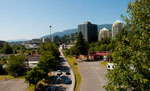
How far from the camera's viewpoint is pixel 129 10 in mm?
6008

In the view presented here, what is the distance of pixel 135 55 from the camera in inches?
214

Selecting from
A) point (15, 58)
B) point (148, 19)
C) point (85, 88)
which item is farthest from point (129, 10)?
point (15, 58)

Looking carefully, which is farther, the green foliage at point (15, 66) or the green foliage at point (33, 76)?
the green foliage at point (15, 66)

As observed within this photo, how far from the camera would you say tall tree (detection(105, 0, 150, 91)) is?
516cm

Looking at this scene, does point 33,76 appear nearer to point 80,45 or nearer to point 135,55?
point 135,55

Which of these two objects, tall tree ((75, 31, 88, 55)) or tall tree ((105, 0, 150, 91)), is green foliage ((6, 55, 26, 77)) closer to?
tall tree ((75, 31, 88, 55))

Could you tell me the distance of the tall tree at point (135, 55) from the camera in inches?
203

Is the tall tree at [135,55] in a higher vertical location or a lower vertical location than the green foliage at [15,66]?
higher

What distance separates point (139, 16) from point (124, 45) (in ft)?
4.97

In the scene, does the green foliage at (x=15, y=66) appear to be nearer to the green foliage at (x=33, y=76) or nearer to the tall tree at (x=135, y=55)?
the green foliage at (x=33, y=76)

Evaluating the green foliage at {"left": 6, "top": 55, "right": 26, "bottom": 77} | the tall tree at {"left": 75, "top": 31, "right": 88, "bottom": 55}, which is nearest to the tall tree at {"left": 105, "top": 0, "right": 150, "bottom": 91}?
the green foliage at {"left": 6, "top": 55, "right": 26, "bottom": 77}

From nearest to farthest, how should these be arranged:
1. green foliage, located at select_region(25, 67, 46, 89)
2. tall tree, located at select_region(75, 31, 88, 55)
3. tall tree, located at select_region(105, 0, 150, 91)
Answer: tall tree, located at select_region(105, 0, 150, 91) < green foliage, located at select_region(25, 67, 46, 89) < tall tree, located at select_region(75, 31, 88, 55)

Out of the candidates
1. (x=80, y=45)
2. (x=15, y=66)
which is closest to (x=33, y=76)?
(x=15, y=66)


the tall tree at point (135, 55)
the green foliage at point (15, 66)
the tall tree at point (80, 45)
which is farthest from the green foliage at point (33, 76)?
the tall tree at point (80, 45)
